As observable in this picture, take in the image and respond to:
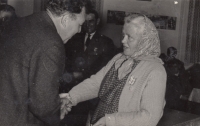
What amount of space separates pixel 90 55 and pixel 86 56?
6 cm

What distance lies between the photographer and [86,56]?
12.7 ft

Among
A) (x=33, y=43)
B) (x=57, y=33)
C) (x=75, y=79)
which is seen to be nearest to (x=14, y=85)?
(x=33, y=43)

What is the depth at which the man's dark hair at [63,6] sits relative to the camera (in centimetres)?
152

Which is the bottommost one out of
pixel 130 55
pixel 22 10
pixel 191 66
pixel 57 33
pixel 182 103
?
pixel 182 103

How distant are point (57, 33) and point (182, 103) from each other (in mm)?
2359

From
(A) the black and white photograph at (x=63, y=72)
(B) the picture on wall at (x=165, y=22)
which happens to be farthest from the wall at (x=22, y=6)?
(A) the black and white photograph at (x=63, y=72)

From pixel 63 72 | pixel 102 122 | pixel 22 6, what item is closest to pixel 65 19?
pixel 63 72

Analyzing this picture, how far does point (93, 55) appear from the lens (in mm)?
3850

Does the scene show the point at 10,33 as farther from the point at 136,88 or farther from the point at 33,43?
the point at 136,88

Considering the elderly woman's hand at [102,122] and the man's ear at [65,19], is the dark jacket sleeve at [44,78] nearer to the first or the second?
the man's ear at [65,19]

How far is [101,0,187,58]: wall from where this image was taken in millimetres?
5461

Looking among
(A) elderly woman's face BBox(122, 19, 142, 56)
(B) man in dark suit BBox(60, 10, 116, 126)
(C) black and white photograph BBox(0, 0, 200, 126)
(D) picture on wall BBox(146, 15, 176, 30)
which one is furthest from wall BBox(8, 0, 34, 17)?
(A) elderly woman's face BBox(122, 19, 142, 56)

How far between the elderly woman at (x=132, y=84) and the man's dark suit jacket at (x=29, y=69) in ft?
1.14

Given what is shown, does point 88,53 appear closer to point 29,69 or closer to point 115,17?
point 115,17
